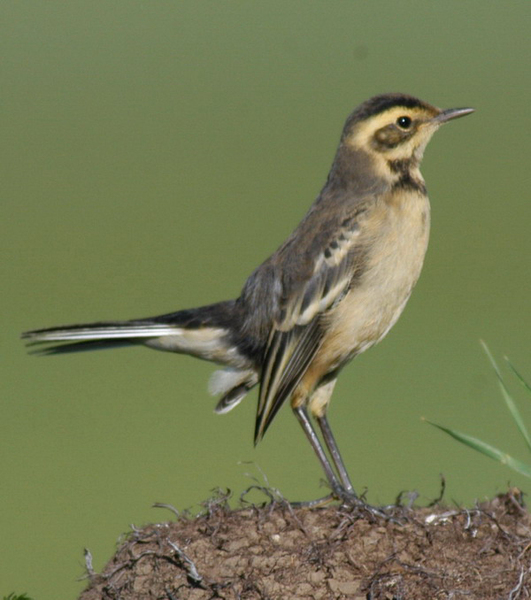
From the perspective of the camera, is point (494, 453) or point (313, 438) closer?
point (494, 453)

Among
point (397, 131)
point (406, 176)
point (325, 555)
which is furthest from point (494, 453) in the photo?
point (397, 131)

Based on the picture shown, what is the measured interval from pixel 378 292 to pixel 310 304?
0.43m

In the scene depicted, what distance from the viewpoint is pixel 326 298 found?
21.9ft

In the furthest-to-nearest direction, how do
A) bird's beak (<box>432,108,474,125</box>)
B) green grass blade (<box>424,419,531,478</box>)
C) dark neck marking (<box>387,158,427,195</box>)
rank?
bird's beak (<box>432,108,474,125</box>), dark neck marking (<box>387,158,427,195</box>), green grass blade (<box>424,419,531,478</box>)

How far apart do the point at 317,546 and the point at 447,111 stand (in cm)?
355

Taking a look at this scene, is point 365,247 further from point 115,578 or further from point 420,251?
point 115,578

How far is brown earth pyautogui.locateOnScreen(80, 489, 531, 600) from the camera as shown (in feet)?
14.9

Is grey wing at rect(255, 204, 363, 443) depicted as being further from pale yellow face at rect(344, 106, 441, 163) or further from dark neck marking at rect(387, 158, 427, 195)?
pale yellow face at rect(344, 106, 441, 163)

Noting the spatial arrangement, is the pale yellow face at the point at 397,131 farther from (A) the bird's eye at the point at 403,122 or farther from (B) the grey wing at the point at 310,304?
(B) the grey wing at the point at 310,304

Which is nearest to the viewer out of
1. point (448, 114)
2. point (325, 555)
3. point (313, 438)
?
point (325, 555)

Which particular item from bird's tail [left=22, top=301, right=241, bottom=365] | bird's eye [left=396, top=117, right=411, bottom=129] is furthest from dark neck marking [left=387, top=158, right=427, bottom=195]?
bird's tail [left=22, top=301, right=241, bottom=365]

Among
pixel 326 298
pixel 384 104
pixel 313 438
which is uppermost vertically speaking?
pixel 384 104

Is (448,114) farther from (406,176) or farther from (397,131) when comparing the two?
(406,176)

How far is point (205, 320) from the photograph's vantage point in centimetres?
741
